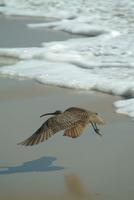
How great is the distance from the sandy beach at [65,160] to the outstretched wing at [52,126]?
0.32 m

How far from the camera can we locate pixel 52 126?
3.89 m

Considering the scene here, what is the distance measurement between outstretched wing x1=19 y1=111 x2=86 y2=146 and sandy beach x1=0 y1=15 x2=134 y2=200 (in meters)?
0.32

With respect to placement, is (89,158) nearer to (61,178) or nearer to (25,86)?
(61,178)

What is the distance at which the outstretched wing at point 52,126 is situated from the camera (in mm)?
3832

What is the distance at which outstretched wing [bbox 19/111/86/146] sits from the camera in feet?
12.6

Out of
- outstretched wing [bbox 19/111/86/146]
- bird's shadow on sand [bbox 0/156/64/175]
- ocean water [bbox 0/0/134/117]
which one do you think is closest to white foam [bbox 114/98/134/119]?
ocean water [bbox 0/0/134/117]

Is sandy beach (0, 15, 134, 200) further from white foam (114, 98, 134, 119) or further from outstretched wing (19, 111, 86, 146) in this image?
outstretched wing (19, 111, 86, 146)

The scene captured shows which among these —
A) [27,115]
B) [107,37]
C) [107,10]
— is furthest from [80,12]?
[27,115]

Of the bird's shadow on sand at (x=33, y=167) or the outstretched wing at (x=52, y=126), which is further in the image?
the bird's shadow on sand at (x=33, y=167)

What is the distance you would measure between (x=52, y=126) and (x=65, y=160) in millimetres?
530

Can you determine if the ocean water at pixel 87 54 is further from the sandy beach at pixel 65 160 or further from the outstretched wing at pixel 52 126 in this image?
the outstretched wing at pixel 52 126

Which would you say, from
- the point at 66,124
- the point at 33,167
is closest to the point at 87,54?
the point at 33,167

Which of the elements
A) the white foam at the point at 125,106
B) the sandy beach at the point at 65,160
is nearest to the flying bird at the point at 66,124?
the sandy beach at the point at 65,160

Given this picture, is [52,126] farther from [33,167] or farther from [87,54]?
[87,54]
